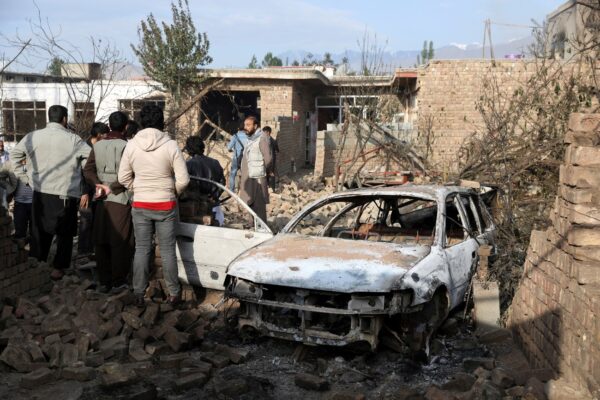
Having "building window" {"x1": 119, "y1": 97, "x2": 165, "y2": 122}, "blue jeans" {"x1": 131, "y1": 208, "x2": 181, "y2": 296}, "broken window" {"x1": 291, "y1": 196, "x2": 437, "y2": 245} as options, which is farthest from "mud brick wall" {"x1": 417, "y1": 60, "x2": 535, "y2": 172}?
"blue jeans" {"x1": 131, "y1": 208, "x2": 181, "y2": 296}

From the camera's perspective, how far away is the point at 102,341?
17.7 ft

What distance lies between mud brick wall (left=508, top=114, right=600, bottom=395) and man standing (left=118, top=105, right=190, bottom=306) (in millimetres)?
3220

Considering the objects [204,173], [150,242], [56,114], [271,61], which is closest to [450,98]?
[204,173]

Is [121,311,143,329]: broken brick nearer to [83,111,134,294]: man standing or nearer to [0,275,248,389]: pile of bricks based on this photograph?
[0,275,248,389]: pile of bricks

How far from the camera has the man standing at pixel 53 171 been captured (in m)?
6.98

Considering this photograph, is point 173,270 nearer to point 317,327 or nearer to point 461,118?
point 317,327

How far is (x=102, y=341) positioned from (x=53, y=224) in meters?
2.08

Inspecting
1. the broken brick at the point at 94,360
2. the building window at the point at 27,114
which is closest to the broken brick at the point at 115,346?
the broken brick at the point at 94,360

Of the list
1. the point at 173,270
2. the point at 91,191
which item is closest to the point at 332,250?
the point at 173,270

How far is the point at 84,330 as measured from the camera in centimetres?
548

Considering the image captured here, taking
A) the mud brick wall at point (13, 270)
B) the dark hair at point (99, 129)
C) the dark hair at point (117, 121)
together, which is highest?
the dark hair at point (117, 121)

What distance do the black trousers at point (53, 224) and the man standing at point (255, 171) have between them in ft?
8.86

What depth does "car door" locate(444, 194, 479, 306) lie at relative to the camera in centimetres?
590

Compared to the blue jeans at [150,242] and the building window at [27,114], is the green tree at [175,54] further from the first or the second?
the blue jeans at [150,242]
